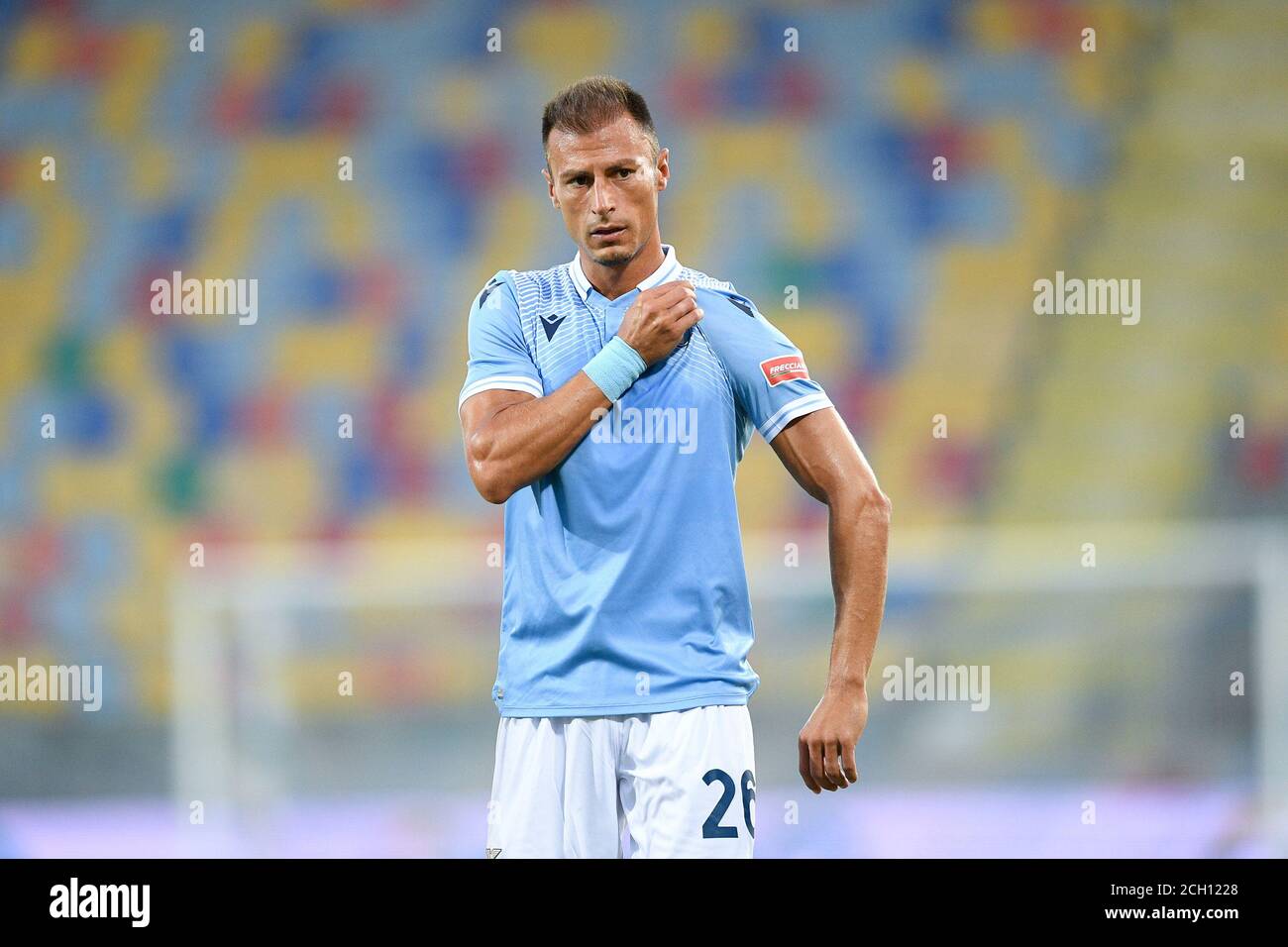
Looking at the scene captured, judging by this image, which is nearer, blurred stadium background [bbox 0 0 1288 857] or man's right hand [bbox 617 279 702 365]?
man's right hand [bbox 617 279 702 365]

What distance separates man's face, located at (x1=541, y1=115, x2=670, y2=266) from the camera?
2.08 meters

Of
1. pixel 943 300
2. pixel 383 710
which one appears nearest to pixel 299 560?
pixel 383 710

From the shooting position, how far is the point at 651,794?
195 cm

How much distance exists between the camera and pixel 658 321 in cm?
199

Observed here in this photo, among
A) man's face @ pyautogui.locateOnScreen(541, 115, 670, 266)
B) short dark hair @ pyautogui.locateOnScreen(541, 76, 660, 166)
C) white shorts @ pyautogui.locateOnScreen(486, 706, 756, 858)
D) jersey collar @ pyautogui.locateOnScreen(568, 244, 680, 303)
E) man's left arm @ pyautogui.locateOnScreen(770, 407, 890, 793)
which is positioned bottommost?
white shorts @ pyautogui.locateOnScreen(486, 706, 756, 858)

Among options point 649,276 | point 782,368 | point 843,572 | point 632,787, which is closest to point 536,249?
point 649,276

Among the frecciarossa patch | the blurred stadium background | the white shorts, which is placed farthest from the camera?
the blurred stadium background

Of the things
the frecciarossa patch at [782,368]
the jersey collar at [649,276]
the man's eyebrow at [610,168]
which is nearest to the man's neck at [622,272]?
the jersey collar at [649,276]

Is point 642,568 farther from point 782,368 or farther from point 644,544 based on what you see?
point 782,368

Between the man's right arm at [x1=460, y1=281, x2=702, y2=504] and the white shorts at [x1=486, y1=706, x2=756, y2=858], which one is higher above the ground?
the man's right arm at [x1=460, y1=281, x2=702, y2=504]

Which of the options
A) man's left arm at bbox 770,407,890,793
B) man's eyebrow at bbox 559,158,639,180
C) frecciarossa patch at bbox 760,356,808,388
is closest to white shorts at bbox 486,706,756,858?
man's left arm at bbox 770,407,890,793

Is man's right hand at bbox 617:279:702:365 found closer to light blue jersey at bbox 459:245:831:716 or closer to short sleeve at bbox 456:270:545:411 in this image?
light blue jersey at bbox 459:245:831:716

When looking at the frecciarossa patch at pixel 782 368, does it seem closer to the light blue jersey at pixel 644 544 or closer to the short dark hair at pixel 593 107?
the light blue jersey at pixel 644 544

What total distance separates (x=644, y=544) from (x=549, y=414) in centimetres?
22
